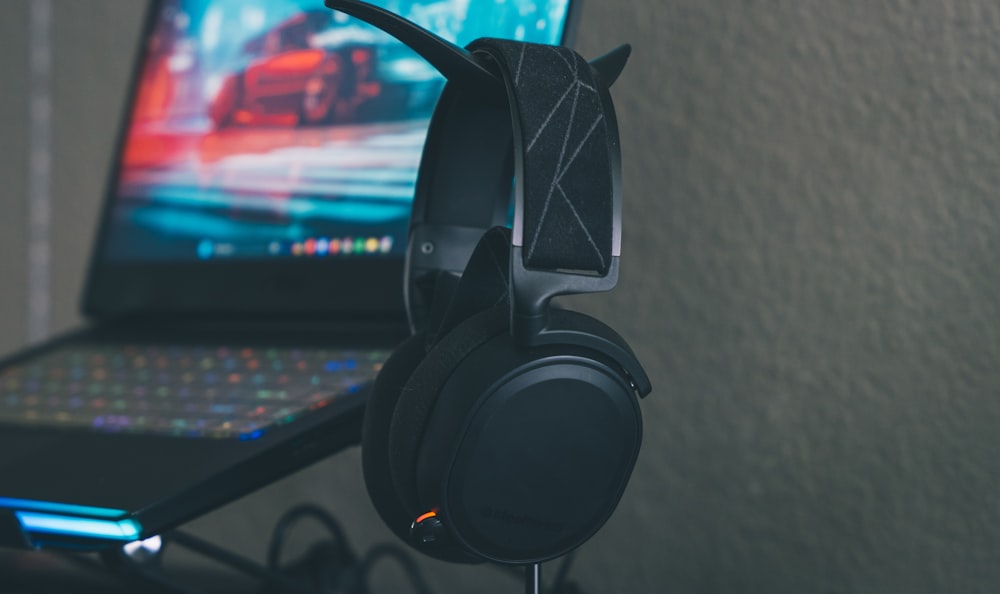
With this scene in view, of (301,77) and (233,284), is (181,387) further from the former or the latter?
(301,77)

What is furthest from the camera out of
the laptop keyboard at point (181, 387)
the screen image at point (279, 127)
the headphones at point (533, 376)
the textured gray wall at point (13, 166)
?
the textured gray wall at point (13, 166)

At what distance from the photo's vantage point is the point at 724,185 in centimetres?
64

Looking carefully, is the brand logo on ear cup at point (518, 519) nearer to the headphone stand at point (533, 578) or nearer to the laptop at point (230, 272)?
the headphone stand at point (533, 578)

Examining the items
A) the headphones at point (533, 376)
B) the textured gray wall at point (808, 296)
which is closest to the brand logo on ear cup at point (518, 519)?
the headphones at point (533, 376)

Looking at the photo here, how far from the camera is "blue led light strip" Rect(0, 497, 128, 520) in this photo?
0.36m

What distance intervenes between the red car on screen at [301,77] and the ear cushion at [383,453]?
1.05 ft

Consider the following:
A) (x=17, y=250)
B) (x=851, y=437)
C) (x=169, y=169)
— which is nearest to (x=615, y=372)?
(x=851, y=437)

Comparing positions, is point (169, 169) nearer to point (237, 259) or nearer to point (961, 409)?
point (237, 259)

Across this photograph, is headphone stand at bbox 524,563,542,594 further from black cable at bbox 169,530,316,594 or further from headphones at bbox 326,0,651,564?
black cable at bbox 169,530,316,594

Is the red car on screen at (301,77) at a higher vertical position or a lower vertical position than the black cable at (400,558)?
higher

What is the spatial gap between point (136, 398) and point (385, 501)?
263 mm

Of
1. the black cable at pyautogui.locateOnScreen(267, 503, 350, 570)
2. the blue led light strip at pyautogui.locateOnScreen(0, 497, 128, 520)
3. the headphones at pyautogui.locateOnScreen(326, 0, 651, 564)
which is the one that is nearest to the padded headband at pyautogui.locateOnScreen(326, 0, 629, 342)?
the headphones at pyautogui.locateOnScreen(326, 0, 651, 564)

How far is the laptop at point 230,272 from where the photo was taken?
1.34ft

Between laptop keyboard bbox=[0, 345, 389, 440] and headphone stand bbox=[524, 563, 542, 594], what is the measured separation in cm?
16
